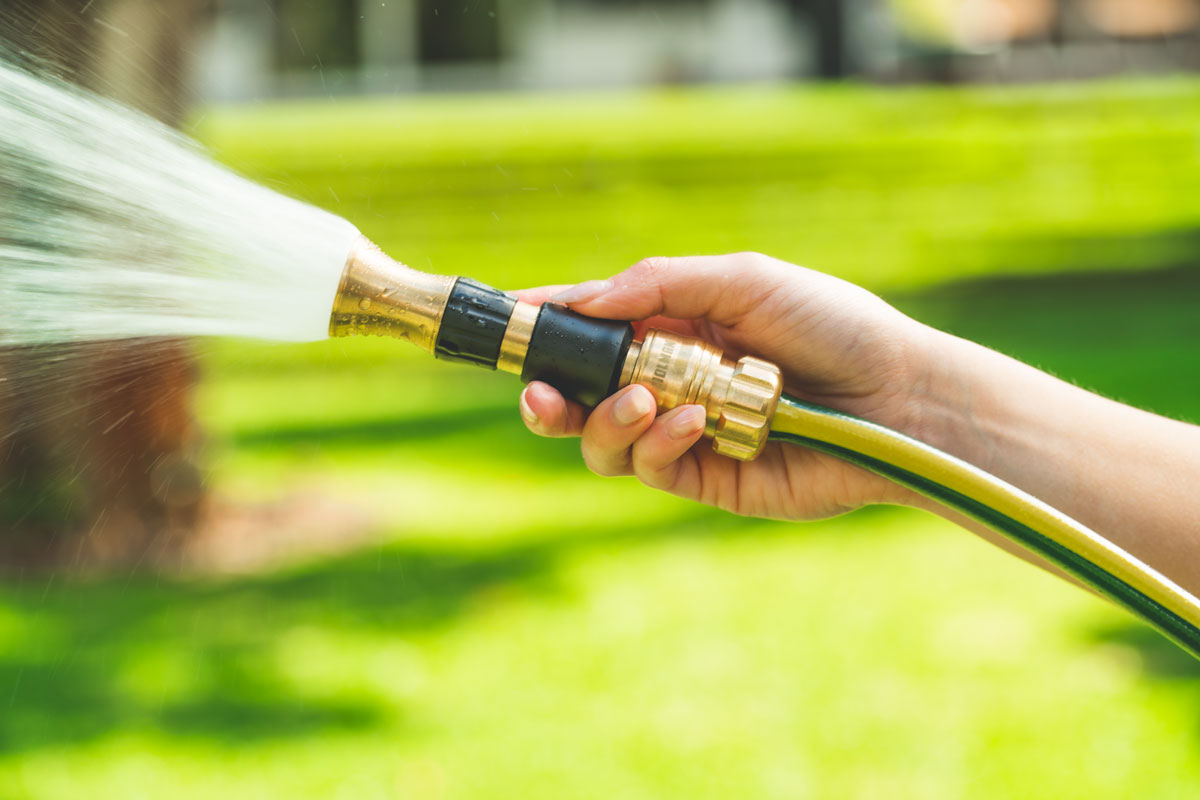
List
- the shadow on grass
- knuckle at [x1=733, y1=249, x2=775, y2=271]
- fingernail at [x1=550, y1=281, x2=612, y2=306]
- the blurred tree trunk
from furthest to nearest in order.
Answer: the blurred tree trunk < the shadow on grass < knuckle at [x1=733, y1=249, x2=775, y2=271] < fingernail at [x1=550, y1=281, x2=612, y2=306]

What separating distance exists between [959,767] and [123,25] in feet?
13.8

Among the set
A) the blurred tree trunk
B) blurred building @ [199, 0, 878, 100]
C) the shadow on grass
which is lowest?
the shadow on grass

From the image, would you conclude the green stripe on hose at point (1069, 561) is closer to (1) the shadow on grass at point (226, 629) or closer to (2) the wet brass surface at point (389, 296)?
(2) the wet brass surface at point (389, 296)

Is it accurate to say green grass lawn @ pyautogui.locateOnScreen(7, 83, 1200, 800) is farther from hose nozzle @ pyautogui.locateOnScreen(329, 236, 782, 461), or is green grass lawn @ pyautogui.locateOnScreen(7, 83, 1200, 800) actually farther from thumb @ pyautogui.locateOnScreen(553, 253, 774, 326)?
hose nozzle @ pyautogui.locateOnScreen(329, 236, 782, 461)

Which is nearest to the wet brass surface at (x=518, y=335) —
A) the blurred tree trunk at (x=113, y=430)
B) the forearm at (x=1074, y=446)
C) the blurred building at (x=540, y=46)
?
the forearm at (x=1074, y=446)

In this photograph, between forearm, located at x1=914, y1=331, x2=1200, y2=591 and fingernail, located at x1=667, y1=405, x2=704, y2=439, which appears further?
forearm, located at x1=914, y1=331, x2=1200, y2=591

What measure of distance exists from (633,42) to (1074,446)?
15.2 meters

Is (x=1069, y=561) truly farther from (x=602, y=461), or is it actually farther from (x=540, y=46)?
(x=540, y=46)

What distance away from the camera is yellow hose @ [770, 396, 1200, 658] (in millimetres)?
1308

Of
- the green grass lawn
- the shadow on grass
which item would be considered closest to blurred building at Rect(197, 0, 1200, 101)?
the green grass lawn

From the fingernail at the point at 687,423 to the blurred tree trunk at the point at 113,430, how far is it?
339cm

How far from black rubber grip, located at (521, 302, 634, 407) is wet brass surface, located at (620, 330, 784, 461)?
24mm

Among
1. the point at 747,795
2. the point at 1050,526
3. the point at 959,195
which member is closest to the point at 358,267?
the point at 1050,526

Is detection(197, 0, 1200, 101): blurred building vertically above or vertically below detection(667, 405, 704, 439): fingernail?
above
